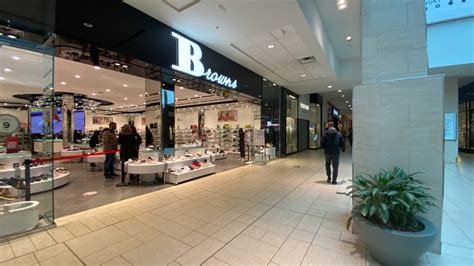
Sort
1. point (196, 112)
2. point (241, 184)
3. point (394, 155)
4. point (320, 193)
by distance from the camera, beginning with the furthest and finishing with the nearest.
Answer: point (196, 112), point (241, 184), point (320, 193), point (394, 155)

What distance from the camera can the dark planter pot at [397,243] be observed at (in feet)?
6.00

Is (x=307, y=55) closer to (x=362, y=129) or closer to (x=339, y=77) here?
(x=339, y=77)

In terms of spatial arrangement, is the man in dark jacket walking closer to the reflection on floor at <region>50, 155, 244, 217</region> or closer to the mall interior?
the mall interior

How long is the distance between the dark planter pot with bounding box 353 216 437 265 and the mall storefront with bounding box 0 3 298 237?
4.28 metres

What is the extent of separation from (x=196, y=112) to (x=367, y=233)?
15.5 meters

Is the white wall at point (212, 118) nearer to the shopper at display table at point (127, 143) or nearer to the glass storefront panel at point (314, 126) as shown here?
the glass storefront panel at point (314, 126)

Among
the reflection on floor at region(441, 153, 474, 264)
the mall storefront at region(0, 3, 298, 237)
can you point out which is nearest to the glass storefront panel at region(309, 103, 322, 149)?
the mall storefront at region(0, 3, 298, 237)

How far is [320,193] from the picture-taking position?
4664 mm

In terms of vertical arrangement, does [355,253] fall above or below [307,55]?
below

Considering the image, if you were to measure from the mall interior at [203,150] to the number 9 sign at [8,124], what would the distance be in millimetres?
18

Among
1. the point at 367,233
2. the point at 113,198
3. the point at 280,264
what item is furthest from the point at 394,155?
the point at 113,198

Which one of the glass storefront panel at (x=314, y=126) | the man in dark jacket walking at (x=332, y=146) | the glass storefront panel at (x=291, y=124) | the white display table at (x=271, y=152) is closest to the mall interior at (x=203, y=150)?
the man in dark jacket walking at (x=332, y=146)

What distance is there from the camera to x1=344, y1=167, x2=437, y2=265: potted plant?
185cm

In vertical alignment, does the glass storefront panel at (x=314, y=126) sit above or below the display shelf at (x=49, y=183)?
above
